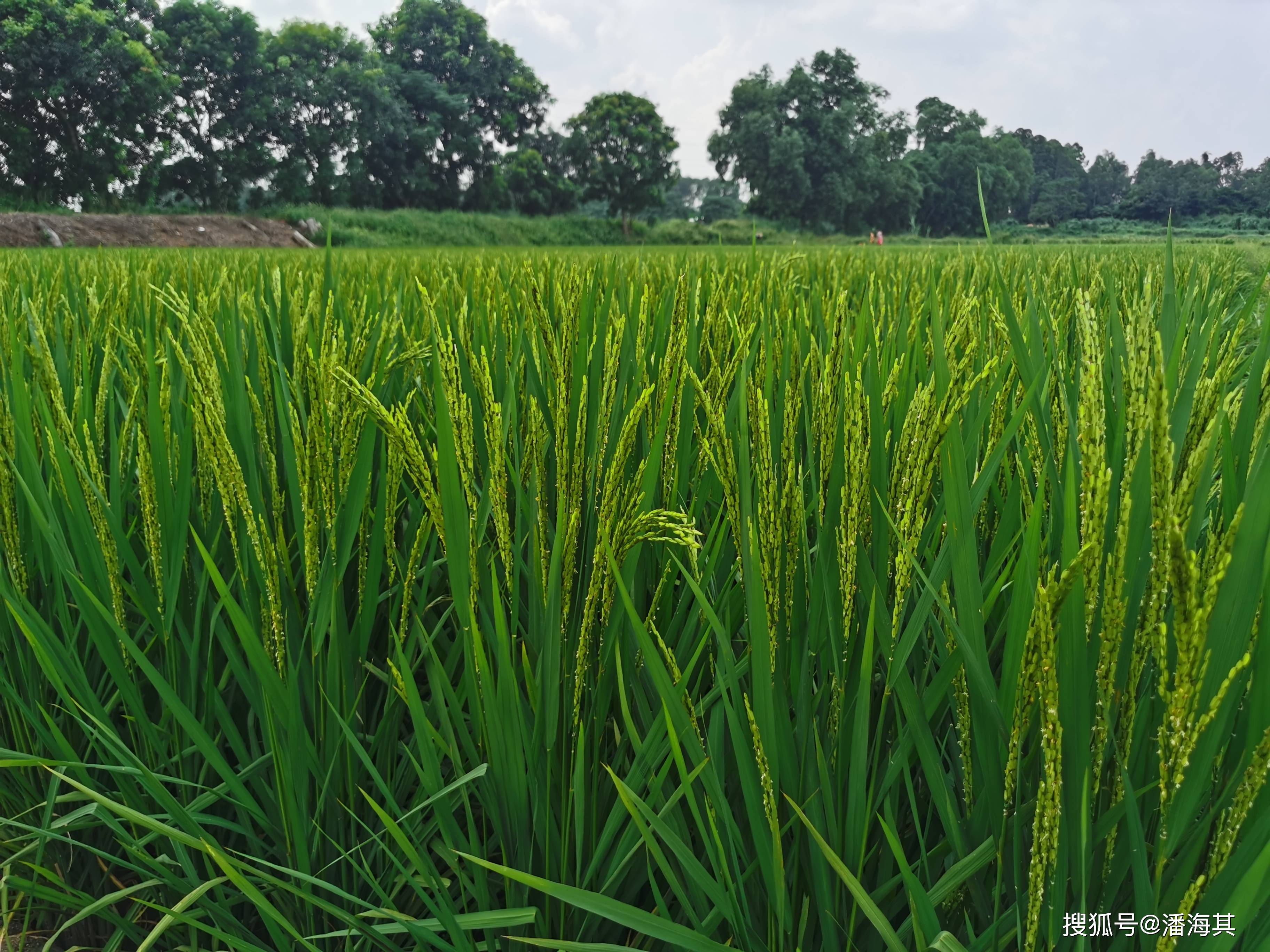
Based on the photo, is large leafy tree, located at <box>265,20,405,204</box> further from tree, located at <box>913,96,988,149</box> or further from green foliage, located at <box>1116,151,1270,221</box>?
tree, located at <box>913,96,988,149</box>

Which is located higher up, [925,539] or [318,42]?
[318,42]

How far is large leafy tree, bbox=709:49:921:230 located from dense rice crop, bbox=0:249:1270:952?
52.0 m

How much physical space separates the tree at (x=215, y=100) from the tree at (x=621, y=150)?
19500mm

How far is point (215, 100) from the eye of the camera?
108 feet

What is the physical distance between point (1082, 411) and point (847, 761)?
1.26ft

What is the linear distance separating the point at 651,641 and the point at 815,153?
5643 centimetres

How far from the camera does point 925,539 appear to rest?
2.78 feet

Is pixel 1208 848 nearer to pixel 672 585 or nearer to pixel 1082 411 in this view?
pixel 1082 411

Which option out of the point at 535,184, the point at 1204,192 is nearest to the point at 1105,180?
the point at 1204,192

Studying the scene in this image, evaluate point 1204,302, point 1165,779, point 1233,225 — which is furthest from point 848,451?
point 1233,225

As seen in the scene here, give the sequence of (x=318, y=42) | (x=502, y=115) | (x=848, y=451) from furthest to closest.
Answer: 1. (x=502, y=115)
2. (x=318, y=42)
3. (x=848, y=451)

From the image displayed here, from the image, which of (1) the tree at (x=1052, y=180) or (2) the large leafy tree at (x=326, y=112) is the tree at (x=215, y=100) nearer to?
(2) the large leafy tree at (x=326, y=112)

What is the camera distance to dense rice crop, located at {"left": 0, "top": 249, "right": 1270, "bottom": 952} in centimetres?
51

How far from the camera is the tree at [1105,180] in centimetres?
5284
